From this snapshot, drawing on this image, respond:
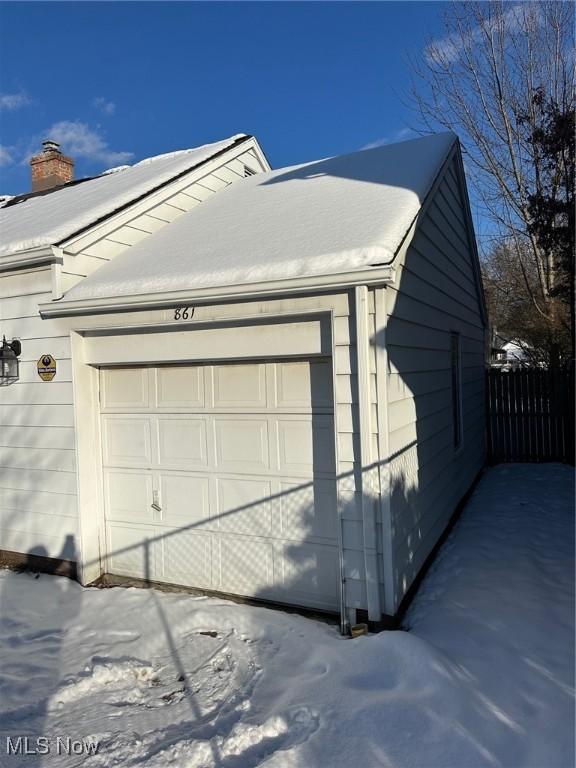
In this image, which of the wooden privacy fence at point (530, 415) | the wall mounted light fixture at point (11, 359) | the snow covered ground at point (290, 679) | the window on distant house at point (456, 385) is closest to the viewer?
the snow covered ground at point (290, 679)

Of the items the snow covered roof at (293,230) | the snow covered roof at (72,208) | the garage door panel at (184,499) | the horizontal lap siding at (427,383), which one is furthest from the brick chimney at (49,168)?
the garage door panel at (184,499)

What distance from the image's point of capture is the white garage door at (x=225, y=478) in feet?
14.5

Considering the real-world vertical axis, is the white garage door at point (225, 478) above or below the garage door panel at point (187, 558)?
above

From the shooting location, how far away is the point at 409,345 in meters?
4.81

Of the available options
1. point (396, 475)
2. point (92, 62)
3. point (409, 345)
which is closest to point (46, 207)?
point (92, 62)

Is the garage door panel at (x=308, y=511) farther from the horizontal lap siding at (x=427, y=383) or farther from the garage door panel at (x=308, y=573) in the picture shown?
the horizontal lap siding at (x=427, y=383)

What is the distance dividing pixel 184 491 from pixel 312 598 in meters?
1.48

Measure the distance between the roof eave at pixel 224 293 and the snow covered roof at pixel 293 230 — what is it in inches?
2.7

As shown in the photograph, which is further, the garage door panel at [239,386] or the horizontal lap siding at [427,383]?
the garage door panel at [239,386]

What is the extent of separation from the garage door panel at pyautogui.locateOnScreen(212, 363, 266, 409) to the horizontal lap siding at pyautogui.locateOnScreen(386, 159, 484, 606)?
3.64ft

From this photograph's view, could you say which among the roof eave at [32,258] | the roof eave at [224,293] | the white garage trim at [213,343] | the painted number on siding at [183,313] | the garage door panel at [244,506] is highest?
the roof eave at [32,258]

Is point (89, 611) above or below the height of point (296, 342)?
below

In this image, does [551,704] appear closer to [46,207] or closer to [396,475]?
[396,475]

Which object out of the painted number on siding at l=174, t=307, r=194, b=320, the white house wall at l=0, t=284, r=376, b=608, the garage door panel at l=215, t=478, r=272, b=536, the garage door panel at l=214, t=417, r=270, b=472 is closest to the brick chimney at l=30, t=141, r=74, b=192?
the white house wall at l=0, t=284, r=376, b=608
